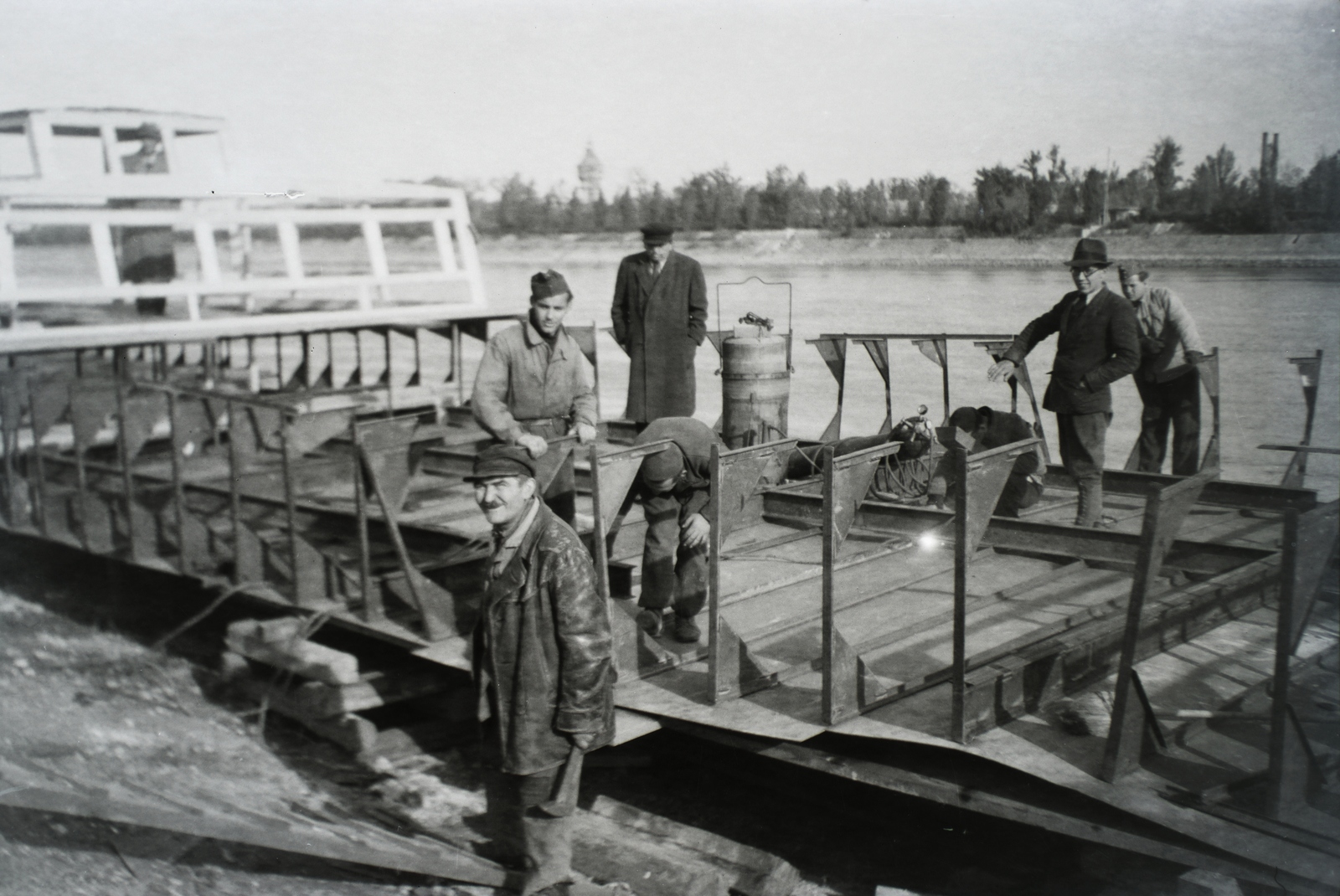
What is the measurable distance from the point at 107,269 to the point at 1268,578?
8.61 meters

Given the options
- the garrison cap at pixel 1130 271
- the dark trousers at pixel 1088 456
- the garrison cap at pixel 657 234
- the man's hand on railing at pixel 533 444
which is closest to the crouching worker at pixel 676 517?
the man's hand on railing at pixel 533 444

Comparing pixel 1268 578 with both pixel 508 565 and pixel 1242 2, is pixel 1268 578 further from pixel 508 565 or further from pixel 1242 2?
pixel 508 565

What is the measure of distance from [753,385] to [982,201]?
15.4 ft

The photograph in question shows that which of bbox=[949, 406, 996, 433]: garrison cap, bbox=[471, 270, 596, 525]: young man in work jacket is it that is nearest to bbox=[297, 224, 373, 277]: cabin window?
bbox=[471, 270, 596, 525]: young man in work jacket

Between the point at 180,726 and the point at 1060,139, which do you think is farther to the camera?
the point at 1060,139

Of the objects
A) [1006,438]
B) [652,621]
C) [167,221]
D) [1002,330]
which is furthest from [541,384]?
[1002,330]

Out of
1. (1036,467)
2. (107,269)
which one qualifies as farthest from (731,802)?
(107,269)

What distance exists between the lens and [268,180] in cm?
1012

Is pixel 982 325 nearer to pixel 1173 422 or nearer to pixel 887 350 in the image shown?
pixel 1173 422

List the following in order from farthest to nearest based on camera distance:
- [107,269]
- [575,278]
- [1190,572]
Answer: [575,278] < [107,269] < [1190,572]

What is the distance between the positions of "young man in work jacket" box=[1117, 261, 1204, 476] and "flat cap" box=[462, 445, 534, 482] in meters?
6.12

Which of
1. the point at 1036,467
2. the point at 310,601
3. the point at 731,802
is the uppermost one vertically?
the point at 1036,467

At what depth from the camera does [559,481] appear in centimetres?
564

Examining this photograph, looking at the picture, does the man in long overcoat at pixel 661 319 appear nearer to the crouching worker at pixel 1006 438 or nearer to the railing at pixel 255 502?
the railing at pixel 255 502
